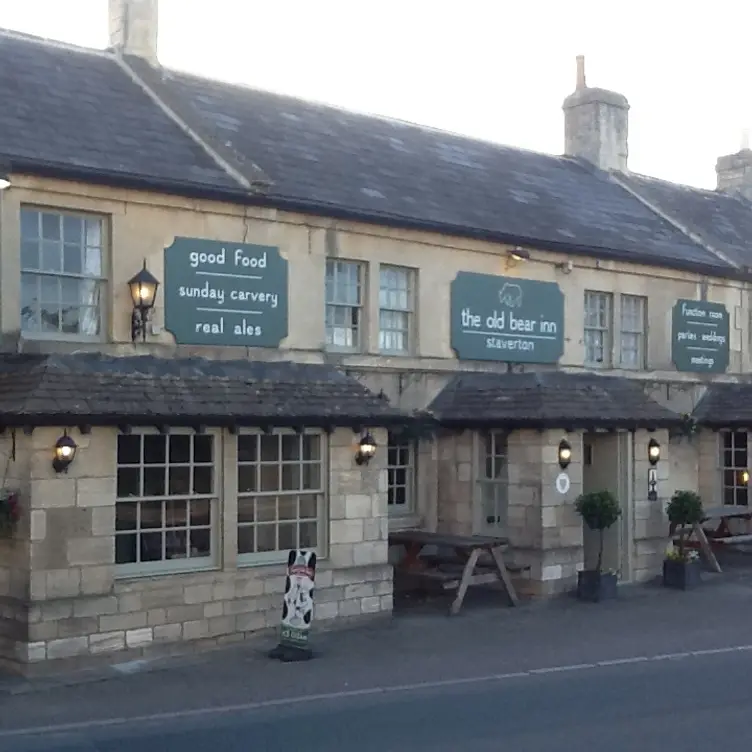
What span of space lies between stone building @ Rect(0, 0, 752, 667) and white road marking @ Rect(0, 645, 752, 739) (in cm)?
204

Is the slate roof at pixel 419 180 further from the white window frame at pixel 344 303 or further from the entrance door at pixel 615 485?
the entrance door at pixel 615 485

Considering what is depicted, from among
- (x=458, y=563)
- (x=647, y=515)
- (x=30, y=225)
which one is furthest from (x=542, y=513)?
(x=30, y=225)

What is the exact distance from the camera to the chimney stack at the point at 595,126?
2416cm

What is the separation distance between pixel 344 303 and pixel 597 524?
4764mm

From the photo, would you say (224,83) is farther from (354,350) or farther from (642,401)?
(642,401)

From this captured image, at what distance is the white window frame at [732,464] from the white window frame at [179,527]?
1217cm

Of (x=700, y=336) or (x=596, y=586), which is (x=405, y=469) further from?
(x=700, y=336)

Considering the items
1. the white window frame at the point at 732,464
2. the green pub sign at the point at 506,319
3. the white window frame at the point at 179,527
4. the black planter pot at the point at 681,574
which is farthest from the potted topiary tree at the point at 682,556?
the white window frame at the point at 179,527

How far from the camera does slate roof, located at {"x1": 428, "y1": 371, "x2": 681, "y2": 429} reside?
1567cm

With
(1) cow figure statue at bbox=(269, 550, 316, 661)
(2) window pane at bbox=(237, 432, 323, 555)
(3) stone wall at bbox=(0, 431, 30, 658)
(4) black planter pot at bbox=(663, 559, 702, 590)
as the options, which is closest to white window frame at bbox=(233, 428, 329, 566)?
Result: (2) window pane at bbox=(237, 432, 323, 555)

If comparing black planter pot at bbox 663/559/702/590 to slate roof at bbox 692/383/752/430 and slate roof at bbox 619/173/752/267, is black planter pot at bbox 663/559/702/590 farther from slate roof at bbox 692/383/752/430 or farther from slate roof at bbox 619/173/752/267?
slate roof at bbox 619/173/752/267

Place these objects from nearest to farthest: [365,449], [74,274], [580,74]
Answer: [74,274] < [365,449] < [580,74]

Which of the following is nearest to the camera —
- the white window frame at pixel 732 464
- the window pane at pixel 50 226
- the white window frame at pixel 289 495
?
the window pane at pixel 50 226

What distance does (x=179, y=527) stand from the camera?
1247 centimetres
